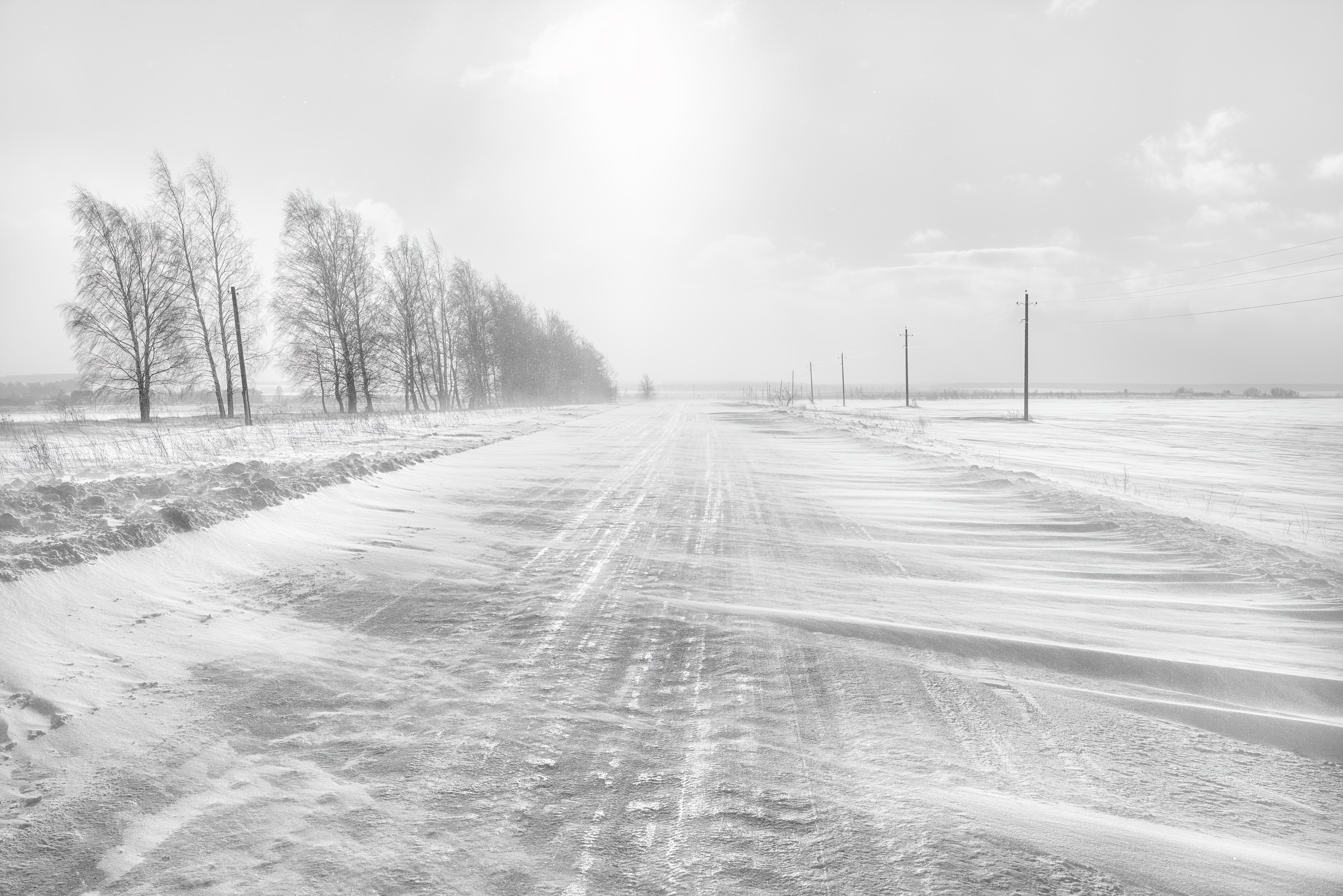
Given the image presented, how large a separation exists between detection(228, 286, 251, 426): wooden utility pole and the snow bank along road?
65.3ft

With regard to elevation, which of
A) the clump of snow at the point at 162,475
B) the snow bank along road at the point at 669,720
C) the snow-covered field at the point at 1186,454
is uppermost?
the clump of snow at the point at 162,475

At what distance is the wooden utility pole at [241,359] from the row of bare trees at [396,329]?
5448 mm

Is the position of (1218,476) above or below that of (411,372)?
below

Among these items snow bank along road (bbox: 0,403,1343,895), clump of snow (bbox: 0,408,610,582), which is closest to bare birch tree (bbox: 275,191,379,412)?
clump of snow (bbox: 0,408,610,582)

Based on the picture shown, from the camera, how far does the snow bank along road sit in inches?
73.1

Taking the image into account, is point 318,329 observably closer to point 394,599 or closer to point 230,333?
point 230,333

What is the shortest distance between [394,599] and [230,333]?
31466 millimetres

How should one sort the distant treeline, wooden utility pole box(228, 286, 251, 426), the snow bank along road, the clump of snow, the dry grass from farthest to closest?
the distant treeline
wooden utility pole box(228, 286, 251, 426)
the dry grass
the clump of snow
the snow bank along road

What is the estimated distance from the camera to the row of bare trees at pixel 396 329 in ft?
111

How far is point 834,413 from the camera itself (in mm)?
39312

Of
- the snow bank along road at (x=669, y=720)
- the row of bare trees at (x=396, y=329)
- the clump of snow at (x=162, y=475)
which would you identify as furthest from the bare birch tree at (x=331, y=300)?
the snow bank along road at (x=669, y=720)

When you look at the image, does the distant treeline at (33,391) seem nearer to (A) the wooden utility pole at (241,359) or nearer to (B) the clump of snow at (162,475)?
(A) the wooden utility pole at (241,359)

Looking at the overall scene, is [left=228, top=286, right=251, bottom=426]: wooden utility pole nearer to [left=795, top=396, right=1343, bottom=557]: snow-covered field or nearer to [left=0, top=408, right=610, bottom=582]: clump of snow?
[left=0, top=408, right=610, bottom=582]: clump of snow

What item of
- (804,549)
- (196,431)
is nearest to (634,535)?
(804,549)
